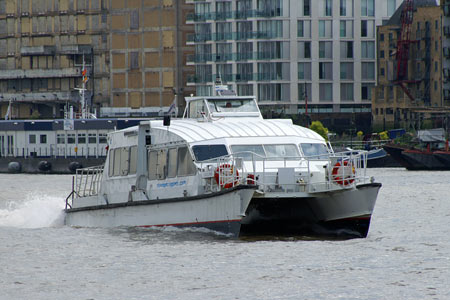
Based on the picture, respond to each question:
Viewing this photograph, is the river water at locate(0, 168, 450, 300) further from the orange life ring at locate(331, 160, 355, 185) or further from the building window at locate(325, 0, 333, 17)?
the building window at locate(325, 0, 333, 17)

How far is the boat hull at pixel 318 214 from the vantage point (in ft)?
97.3

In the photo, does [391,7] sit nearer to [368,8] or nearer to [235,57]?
[368,8]

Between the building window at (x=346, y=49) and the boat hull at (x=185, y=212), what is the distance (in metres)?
95.7

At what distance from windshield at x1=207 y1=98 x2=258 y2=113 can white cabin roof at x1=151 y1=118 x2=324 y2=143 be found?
4.57 ft

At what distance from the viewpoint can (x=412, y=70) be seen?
418 feet

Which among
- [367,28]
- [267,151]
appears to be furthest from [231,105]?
[367,28]

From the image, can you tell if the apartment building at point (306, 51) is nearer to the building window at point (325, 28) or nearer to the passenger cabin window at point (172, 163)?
the building window at point (325, 28)

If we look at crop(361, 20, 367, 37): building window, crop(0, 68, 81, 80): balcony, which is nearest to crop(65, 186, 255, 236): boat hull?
crop(361, 20, 367, 37): building window

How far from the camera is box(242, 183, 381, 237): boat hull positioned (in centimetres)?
2967

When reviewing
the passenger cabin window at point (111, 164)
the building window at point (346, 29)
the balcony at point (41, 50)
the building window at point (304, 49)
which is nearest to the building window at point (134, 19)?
the balcony at point (41, 50)

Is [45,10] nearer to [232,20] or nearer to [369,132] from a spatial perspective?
[232,20]

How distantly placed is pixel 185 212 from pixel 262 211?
7.00 ft

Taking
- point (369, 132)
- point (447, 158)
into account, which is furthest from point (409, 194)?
point (369, 132)

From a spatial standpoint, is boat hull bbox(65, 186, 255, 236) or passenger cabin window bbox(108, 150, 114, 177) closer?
boat hull bbox(65, 186, 255, 236)
